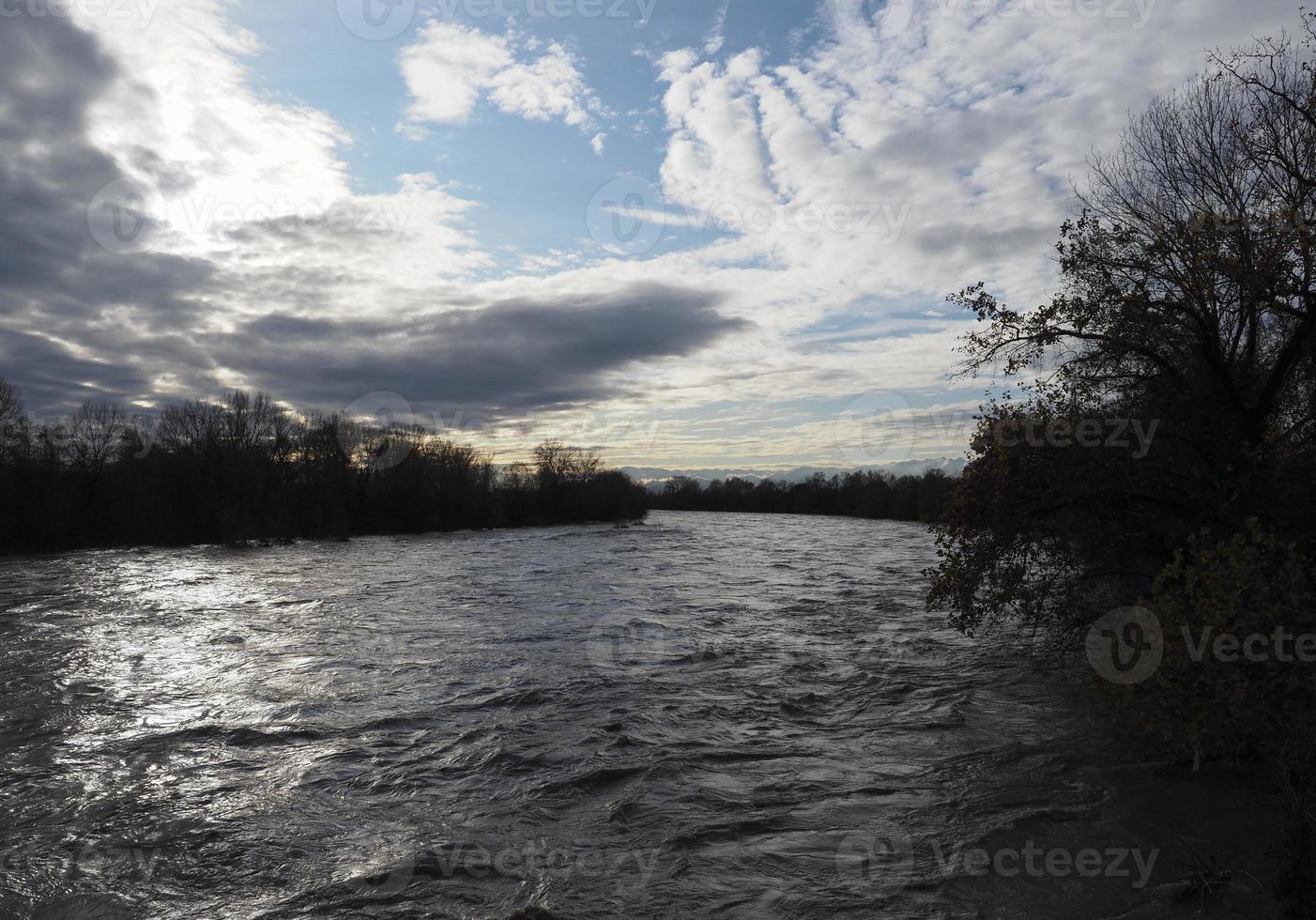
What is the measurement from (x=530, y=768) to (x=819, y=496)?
126144 mm

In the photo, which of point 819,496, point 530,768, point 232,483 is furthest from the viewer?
point 819,496

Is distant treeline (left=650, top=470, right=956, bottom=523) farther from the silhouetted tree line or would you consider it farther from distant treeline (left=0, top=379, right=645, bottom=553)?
the silhouetted tree line

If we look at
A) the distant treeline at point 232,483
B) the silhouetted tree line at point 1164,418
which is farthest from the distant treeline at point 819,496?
the silhouetted tree line at point 1164,418

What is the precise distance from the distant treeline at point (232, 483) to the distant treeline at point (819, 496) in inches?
2068

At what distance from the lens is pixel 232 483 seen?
211 ft

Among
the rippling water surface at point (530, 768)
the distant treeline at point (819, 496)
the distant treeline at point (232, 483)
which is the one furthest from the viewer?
the distant treeline at point (819, 496)

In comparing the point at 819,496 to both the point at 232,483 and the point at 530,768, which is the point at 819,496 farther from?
the point at 530,768

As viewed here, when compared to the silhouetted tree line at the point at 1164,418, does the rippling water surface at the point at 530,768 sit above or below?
below

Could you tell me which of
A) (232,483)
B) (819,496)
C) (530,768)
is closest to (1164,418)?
(530,768)

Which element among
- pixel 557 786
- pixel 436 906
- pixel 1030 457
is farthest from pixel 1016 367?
pixel 436 906

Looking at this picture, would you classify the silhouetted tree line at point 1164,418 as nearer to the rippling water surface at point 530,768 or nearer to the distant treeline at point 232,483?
the rippling water surface at point 530,768

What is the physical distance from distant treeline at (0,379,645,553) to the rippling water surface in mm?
31849

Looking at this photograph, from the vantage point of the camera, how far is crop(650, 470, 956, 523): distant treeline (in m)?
106

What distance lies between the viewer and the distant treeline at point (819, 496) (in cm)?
10600
